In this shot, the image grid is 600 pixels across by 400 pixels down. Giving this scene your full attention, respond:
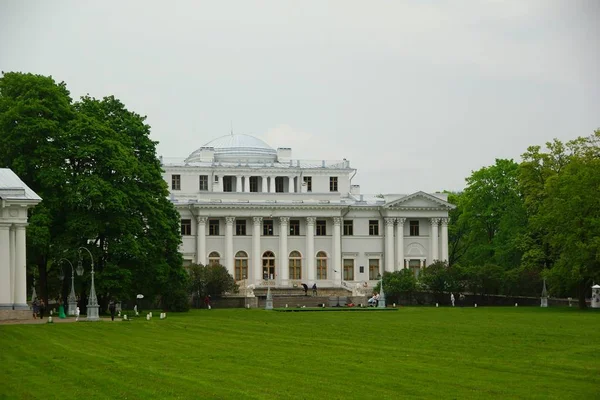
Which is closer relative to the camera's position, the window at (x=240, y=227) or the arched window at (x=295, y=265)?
the window at (x=240, y=227)

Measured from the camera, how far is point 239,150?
110 meters

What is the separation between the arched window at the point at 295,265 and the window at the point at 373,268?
6875mm

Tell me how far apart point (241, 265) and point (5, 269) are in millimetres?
47017

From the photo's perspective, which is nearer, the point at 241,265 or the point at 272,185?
the point at 241,265

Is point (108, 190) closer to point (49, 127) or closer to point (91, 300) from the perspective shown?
point (49, 127)

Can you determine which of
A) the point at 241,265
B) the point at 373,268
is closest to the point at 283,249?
the point at 241,265

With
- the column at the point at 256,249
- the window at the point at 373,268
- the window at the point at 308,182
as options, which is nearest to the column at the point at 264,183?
the column at the point at 256,249

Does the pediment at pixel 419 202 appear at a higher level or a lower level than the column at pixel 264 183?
lower

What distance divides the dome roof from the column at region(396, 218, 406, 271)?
14237mm

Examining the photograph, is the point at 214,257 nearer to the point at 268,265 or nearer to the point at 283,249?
the point at 268,265

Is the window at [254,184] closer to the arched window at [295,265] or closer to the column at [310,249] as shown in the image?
the column at [310,249]

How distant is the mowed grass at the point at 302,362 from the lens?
24156mm

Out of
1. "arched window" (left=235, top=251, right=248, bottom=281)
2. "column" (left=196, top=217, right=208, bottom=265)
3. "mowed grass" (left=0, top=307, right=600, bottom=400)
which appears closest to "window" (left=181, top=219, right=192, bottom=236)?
"column" (left=196, top=217, right=208, bottom=265)

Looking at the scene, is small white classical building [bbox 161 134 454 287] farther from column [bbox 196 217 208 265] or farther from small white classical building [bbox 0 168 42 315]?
small white classical building [bbox 0 168 42 315]
